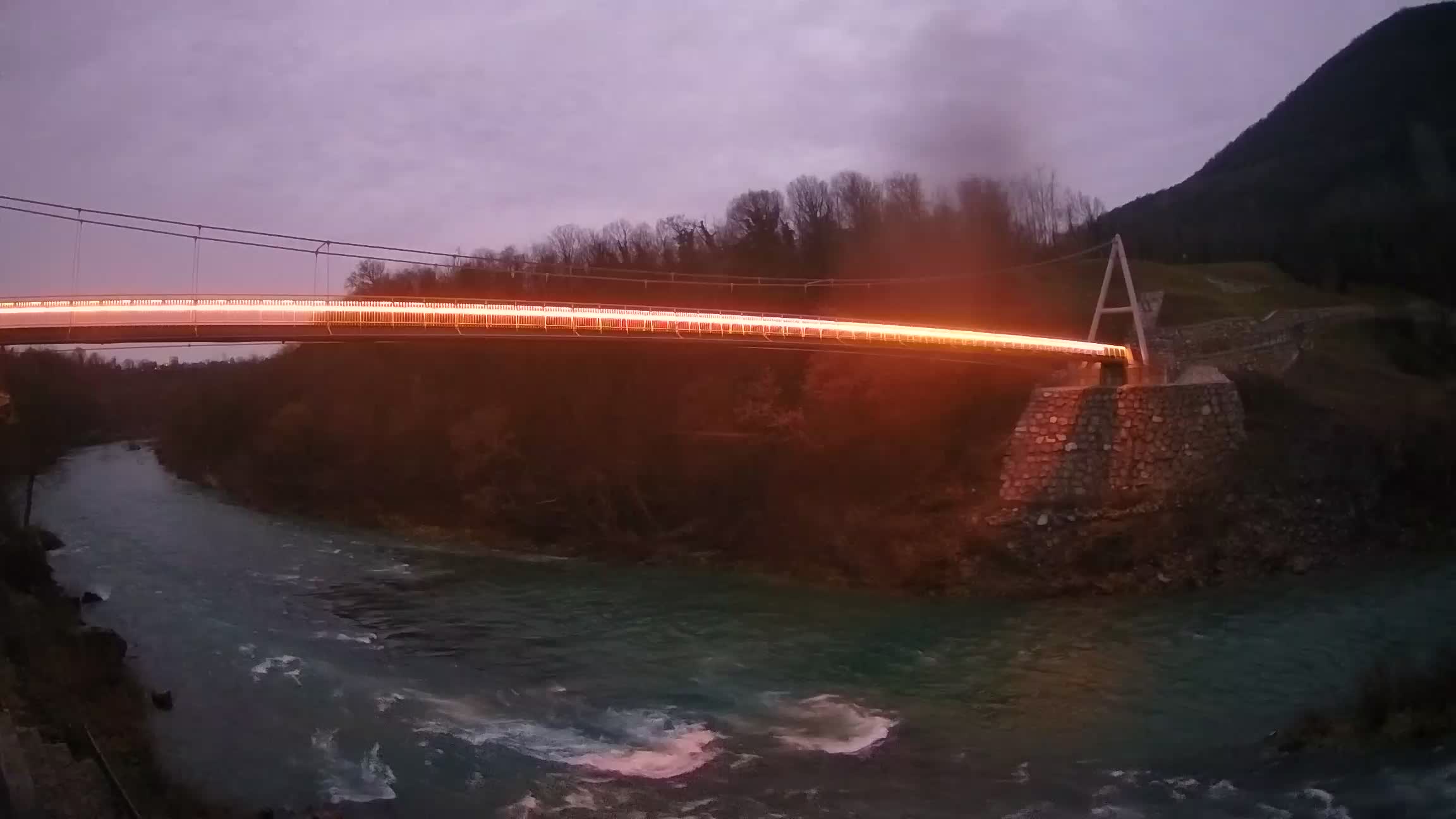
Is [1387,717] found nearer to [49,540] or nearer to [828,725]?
[828,725]

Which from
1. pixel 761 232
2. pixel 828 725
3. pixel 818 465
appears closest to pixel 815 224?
pixel 761 232

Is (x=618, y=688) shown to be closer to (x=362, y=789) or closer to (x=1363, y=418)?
(x=362, y=789)

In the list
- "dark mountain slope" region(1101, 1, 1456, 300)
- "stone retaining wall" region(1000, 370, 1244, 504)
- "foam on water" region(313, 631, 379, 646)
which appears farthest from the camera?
"dark mountain slope" region(1101, 1, 1456, 300)

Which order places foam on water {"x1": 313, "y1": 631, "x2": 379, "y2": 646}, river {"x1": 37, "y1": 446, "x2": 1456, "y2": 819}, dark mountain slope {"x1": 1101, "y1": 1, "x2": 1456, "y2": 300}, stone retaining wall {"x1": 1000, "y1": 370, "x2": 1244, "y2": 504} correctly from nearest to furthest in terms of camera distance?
river {"x1": 37, "y1": 446, "x2": 1456, "y2": 819}, foam on water {"x1": 313, "y1": 631, "x2": 379, "y2": 646}, stone retaining wall {"x1": 1000, "y1": 370, "x2": 1244, "y2": 504}, dark mountain slope {"x1": 1101, "y1": 1, "x2": 1456, "y2": 300}

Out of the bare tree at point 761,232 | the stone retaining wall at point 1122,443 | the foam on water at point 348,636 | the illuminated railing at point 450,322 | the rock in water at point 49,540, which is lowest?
the foam on water at point 348,636

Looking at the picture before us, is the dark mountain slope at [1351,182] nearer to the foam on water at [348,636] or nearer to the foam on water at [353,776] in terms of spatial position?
the foam on water at [348,636]

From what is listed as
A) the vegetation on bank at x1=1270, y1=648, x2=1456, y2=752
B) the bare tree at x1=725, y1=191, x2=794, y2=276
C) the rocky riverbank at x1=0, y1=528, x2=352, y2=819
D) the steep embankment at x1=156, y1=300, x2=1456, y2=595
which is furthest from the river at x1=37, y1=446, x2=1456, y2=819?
the bare tree at x1=725, y1=191, x2=794, y2=276

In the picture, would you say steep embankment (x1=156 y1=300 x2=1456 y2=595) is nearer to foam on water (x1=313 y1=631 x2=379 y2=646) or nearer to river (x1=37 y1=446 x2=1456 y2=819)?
river (x1=37 y1=446 x2=1456 y2=819)

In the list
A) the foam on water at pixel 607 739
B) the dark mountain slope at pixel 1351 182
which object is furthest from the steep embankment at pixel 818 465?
the foam on water at pixel 607 739
